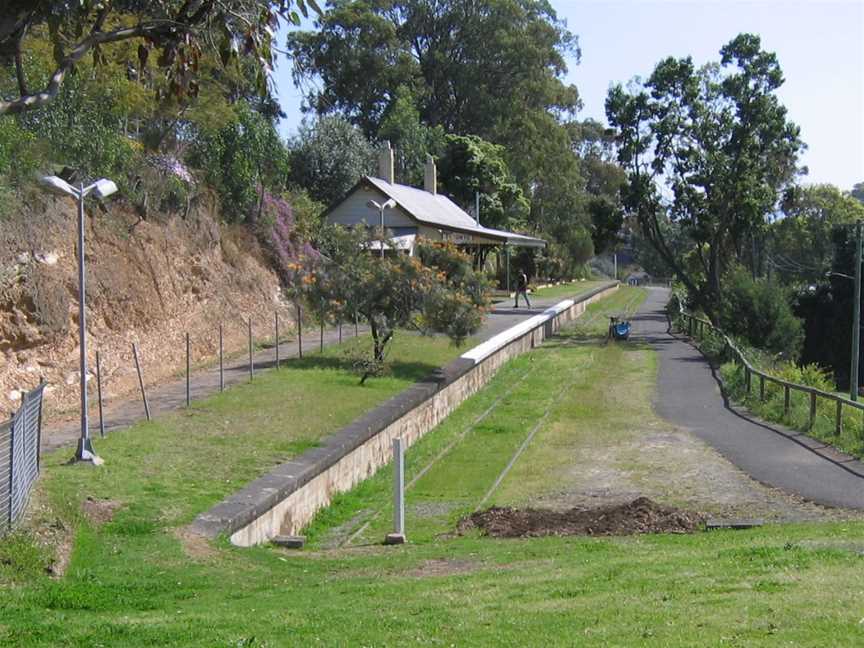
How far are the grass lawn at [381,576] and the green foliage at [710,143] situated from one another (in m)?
31.3

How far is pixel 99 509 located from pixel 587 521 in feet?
18.0

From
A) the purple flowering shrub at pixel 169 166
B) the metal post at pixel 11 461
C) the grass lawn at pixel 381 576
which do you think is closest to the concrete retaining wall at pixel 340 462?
the grass lawn at pixel 381 576

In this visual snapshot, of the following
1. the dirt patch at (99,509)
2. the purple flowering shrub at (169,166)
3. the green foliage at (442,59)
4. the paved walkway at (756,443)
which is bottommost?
the paved walkway at (756,443)

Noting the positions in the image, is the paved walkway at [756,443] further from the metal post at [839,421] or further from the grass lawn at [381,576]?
the grass lawn at [381,576]

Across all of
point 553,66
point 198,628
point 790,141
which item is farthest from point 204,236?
point 553,66

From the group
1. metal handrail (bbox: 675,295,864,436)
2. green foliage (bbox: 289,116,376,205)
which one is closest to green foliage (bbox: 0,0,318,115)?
metal handrail (bbox: 675,295,864,436)

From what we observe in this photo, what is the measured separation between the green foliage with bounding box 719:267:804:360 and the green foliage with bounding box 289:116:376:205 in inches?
757

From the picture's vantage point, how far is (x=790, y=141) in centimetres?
4722

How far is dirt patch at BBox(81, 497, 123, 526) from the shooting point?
Result: 11.1 meters

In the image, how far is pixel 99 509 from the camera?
11.5 m

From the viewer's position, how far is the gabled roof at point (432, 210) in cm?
4397

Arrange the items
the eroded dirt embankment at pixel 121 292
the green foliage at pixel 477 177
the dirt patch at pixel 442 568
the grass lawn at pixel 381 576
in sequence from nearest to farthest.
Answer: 1. the grass lawn at pixel 381 576
2. the dirt patch at pixel 442 568
3. the eroded dirt embankment at pixel 121 292
4. the green foliage at pixel 477 177

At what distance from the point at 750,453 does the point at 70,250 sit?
12958mm

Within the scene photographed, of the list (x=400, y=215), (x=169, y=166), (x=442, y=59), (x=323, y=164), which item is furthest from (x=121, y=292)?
(x=442, y=59)
